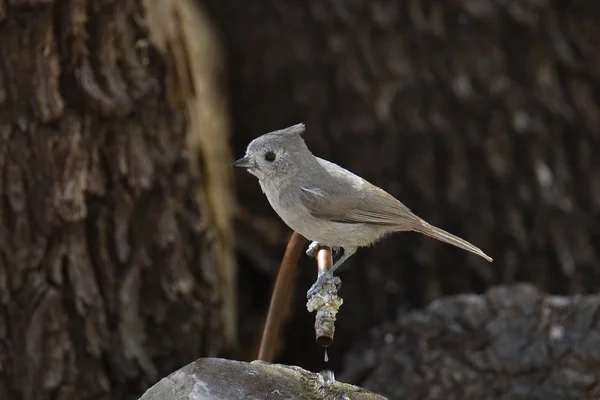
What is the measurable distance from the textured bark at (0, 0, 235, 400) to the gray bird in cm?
103

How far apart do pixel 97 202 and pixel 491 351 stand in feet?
5.87

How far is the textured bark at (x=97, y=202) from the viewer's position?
3.67 m

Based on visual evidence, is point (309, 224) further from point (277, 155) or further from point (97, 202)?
point (97, 202)

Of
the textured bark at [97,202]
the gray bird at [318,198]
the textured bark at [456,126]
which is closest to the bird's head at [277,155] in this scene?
the gray bird at [318,198]

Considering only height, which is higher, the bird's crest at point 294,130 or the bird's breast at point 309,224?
the bird's crest at point 294,130

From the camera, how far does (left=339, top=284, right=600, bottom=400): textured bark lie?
12.2ft

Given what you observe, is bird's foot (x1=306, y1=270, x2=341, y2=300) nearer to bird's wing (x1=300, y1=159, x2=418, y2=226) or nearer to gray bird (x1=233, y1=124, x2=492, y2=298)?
gray bird (x1=233, y1=124, x2=492, y2=298)

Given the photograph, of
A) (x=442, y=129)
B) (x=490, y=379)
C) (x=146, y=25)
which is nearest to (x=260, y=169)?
(x=146, y=25)

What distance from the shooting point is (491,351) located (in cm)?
386

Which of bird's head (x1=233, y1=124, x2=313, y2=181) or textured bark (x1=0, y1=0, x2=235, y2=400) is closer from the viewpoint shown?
bird's head (x1=233, y1=124, x2=313, y2=181)

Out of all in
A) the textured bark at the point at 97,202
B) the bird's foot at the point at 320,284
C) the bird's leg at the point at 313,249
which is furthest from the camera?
the textured bark at the point at 97,202

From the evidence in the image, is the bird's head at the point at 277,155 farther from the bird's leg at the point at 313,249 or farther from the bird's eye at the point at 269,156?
the bird's leg at the point at 313,249

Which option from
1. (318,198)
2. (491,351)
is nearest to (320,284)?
(318,198)

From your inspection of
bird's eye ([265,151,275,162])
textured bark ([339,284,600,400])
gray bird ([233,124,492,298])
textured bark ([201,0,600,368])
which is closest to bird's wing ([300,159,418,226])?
gray bird ([233,124,492,298])
